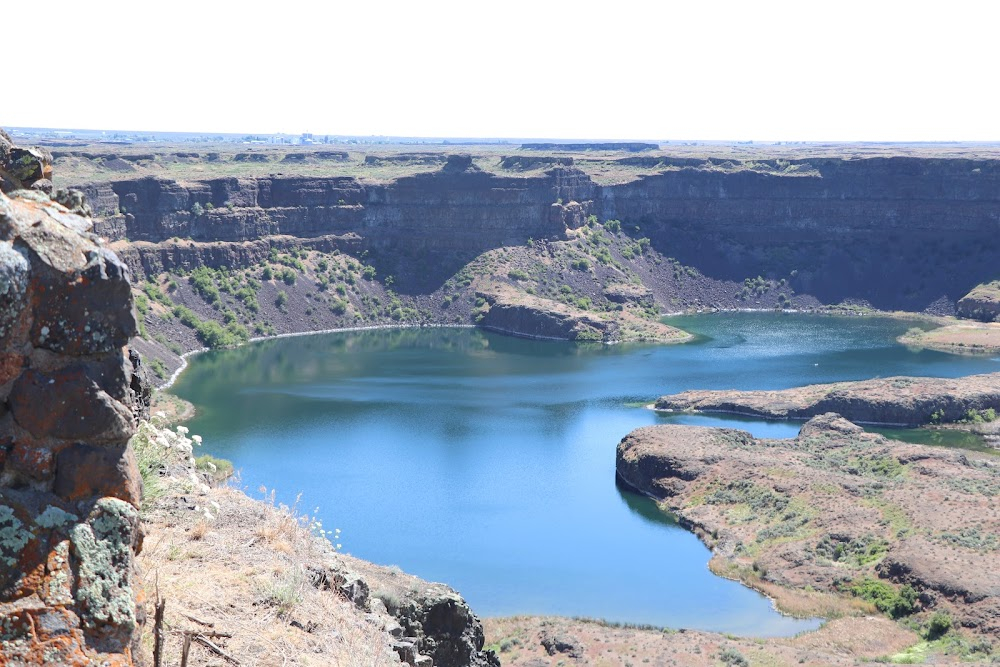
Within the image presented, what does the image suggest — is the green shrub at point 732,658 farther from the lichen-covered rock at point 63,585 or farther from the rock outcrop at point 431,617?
the lichen-covered rock at point 63,585

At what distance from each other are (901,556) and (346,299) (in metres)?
89.1

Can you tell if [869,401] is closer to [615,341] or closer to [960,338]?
[615,341]

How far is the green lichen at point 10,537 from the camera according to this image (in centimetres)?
887

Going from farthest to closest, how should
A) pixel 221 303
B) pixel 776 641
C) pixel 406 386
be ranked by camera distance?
pixel 221 303 → pixel 406 386 → pixel 776 641

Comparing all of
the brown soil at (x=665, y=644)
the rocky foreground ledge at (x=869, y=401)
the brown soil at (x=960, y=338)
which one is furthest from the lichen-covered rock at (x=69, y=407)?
the brown soil at (x=960, y=338)

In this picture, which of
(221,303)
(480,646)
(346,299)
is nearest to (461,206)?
(346,299)

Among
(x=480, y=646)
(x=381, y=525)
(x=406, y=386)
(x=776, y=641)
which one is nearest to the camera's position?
(x=480, y=646)

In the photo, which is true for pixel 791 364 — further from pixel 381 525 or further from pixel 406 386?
pixel 381 525

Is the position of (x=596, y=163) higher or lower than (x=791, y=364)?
higher

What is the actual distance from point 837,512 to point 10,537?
54.7 m

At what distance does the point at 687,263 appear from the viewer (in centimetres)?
15375

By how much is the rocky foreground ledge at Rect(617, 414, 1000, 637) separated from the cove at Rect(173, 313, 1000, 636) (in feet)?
6.19

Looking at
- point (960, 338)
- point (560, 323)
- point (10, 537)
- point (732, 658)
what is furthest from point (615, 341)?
point (10, 537)

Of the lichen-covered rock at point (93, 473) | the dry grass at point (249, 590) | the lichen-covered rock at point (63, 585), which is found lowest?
the dry grass at point (249, 590)
